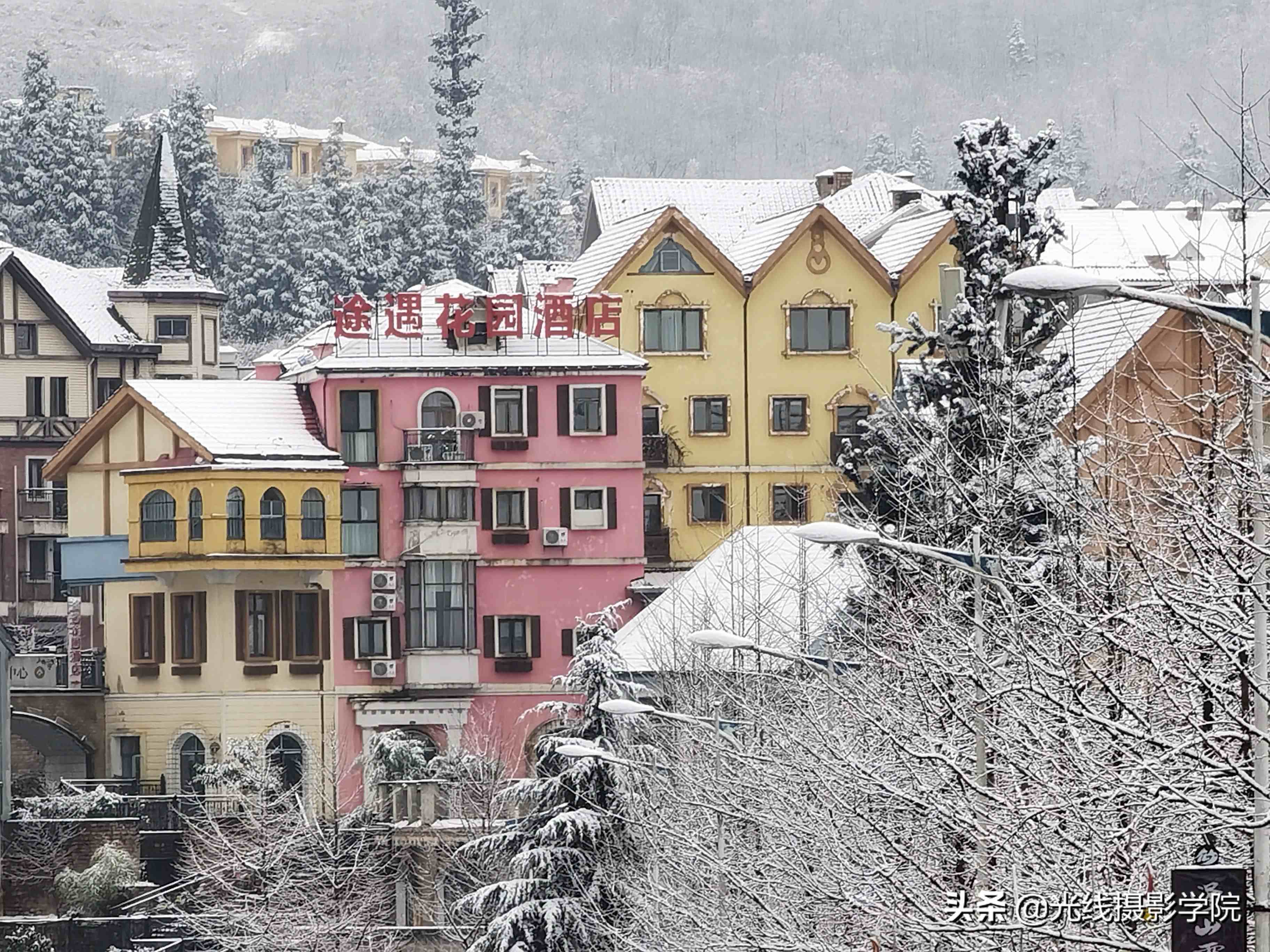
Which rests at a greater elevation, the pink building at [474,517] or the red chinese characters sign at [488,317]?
the red chinese characters sign at [488,317]

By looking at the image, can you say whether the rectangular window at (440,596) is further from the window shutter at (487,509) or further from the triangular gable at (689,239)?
the triangular gable at (689,239)

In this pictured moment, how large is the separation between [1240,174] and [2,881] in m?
45.7

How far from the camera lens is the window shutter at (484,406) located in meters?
74.4


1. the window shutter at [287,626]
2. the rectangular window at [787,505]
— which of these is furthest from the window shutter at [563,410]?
the window shutter at [287,626]

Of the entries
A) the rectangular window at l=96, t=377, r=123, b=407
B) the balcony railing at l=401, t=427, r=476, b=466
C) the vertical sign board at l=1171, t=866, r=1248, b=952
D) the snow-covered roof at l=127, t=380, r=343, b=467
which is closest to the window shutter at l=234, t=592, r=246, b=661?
the snow-covered roof at l=127, t=380, r=343, b=467

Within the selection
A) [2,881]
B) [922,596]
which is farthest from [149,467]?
[922,596]

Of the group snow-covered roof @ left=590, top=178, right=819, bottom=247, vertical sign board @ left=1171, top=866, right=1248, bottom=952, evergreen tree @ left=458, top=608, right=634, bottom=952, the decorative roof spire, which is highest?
snow-covered roof @ left=590, top=178, right=819, bottom=247

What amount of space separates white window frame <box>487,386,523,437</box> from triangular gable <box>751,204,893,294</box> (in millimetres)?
6758

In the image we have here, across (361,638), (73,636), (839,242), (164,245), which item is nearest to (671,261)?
(839,242)

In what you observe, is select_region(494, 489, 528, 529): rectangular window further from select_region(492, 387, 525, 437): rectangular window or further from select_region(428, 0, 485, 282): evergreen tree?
select_region(428, 0, 485, 282): evergreen tree

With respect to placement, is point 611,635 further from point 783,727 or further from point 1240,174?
point 1240,174

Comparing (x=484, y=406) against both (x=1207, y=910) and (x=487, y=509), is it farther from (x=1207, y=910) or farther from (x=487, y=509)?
(x=1207, y=910)

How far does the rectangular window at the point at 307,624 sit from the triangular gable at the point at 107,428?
4.24m

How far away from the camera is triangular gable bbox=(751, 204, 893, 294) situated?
253 ft
